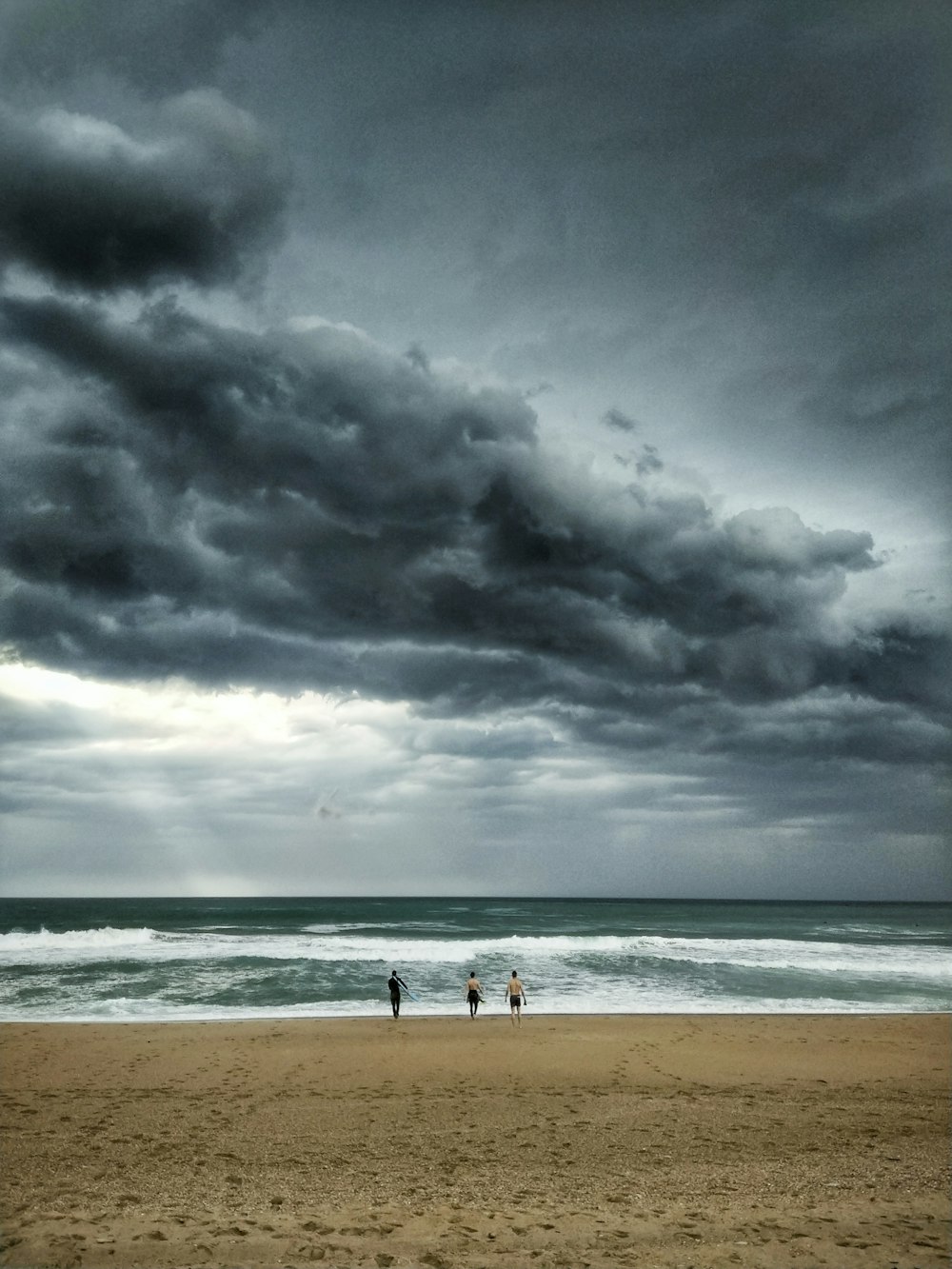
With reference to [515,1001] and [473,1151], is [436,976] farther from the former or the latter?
[473,1151]

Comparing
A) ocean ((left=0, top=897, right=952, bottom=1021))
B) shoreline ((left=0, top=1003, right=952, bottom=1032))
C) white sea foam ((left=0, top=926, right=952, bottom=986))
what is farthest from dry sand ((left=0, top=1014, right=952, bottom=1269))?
white sea foam ((left=0, top=926, right=952, bottom=986))

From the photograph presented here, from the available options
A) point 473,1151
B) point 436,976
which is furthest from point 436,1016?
point 473,1151

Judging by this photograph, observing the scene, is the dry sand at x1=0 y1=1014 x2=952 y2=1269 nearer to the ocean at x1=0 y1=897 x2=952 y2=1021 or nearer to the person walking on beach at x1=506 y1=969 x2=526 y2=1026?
the person walking on beach at x1=506 y1=969 x2=526 y2=1026

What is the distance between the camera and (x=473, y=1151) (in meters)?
11.6

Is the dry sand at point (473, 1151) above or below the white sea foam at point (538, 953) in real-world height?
above

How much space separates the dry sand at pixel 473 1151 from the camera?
8.05 metres

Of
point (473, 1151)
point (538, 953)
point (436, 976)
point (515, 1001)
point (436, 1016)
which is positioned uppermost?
point (473, 1151)

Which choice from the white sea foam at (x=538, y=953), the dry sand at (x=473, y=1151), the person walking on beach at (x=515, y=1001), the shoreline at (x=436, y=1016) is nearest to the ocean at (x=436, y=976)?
the white sea foam at (x=538, y=953)

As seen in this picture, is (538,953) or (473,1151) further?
Result: (538,953)

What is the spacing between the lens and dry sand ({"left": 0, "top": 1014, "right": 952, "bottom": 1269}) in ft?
26.4

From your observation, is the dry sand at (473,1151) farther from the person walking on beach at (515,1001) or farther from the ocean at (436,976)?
the ocean at (436,976)

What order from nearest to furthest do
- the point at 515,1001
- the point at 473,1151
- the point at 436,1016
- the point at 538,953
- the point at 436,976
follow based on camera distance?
the point at 473,1151
the point at 515,1001
the point at 436,1016
the point at 436,976
the point at 538,953

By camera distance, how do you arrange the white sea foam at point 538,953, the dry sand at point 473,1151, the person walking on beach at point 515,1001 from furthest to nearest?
the white sea foam at point 538,953
the person walking on beach at point 515,1001
the dry sand at point 473,1151

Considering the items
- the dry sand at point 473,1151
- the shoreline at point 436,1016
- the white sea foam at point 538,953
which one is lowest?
the white sea foam at point 538,953
